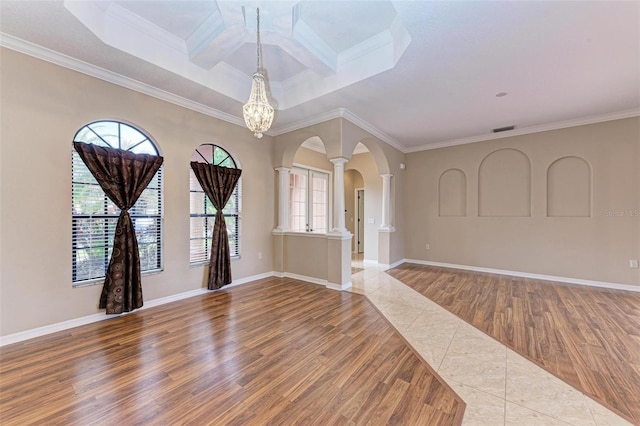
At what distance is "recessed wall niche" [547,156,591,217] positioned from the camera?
4.71 meters

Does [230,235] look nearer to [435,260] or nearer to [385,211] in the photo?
[385,211]

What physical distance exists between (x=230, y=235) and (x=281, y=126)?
2.29 metres

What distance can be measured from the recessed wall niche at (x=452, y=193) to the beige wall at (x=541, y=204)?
0.08ft

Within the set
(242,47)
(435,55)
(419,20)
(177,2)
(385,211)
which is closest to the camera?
(419,20)

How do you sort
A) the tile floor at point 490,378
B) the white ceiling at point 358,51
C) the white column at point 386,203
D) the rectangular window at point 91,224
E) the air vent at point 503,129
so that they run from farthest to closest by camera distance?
the white column at point 386,203 → the air vent at point 503,129 → the rectangular window at point 91,224 → the white ceiling at point 358,51 → the tile floor at point 490,378

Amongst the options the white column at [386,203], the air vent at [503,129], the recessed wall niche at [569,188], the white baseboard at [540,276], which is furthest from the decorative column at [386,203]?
the recessed wall niche at [569,188]

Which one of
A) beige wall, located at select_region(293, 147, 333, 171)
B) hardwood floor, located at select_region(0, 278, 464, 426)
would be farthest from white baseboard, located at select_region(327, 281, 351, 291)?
beige wall, located at select_region(293, 147, 333, 171)

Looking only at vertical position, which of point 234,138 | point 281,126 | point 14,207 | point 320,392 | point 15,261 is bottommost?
point 320,392

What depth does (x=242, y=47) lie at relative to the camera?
3160mm

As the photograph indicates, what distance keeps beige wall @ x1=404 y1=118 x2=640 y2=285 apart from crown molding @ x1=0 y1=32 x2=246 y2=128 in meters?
5.18

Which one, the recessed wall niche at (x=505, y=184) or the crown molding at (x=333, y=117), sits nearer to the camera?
the crown molding at (x=333, y=117)

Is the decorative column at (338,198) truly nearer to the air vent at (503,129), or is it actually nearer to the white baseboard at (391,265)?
the white baseboard at (391,265)

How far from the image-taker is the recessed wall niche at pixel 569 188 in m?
4.71

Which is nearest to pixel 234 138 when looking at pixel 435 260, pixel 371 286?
pixel 371 286
